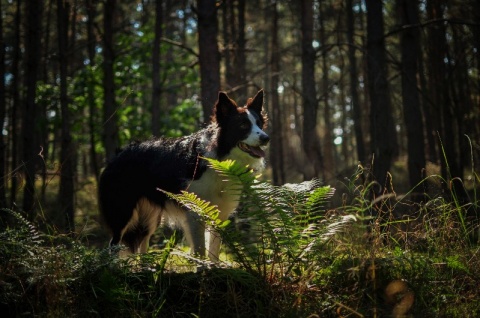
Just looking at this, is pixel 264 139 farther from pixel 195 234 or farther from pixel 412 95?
pixel 412 95

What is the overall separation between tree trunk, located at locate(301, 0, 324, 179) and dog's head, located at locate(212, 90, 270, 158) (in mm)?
5835

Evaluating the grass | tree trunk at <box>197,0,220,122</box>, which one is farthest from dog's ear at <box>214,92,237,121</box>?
tree trunk at <box>197,0,220,122</box>

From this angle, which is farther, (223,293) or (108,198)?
(108,198)

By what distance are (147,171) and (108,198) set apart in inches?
33.2

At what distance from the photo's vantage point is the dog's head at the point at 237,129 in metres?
6.49

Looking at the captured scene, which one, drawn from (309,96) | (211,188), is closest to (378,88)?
(309,96)

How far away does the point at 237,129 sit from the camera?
6.61 metres

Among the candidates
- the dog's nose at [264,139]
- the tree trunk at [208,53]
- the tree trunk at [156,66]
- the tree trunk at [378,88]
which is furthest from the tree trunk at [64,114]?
the tree trunk at [378,88]

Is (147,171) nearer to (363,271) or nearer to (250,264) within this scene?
(250,264)

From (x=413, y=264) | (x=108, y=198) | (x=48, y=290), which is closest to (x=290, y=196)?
(x=413, y=264)

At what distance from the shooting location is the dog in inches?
253

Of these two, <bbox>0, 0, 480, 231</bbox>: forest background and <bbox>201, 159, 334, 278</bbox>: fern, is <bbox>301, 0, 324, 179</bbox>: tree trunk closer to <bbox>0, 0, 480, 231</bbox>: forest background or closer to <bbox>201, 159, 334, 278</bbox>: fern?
<bbox>0, 0, 480, 231</bbox>: forest background

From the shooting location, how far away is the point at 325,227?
4.68 metres

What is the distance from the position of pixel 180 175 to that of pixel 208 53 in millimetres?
3871
